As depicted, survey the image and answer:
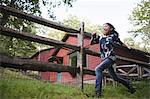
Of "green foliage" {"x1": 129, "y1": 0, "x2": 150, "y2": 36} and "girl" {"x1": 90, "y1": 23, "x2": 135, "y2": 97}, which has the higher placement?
"green foliage" {"x1": 129, "y1": 0, "x2": 150, "y2": 36}

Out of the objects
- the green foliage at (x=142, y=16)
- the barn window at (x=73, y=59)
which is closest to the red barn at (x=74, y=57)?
the barn window at (x=73, y=59)

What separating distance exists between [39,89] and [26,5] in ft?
36.1

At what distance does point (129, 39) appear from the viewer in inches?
2267

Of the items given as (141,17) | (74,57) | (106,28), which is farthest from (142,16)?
(106,28)

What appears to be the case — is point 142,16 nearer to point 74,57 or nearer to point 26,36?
point 74,57

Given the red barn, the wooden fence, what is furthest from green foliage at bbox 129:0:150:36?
the wooden fence

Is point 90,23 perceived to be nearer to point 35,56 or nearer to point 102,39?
point 35,56

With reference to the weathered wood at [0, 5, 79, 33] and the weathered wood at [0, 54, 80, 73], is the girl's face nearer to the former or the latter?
the weathered wood at [0, 5, 79, 33]

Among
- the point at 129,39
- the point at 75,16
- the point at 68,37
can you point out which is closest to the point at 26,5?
the point at 68,37

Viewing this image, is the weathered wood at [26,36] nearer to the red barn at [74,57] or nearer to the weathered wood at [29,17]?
the weathered wood at [29,17]

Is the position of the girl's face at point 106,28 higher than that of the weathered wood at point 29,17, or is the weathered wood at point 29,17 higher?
the weathered wood at point 29,17

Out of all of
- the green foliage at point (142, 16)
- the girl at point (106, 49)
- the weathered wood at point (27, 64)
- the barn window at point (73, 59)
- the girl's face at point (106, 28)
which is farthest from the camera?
the green foliage at point (142, 16)

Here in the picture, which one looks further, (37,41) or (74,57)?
Answer: (74,57)

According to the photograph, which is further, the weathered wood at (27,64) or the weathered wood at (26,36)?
the weathered wood at (26,36)
